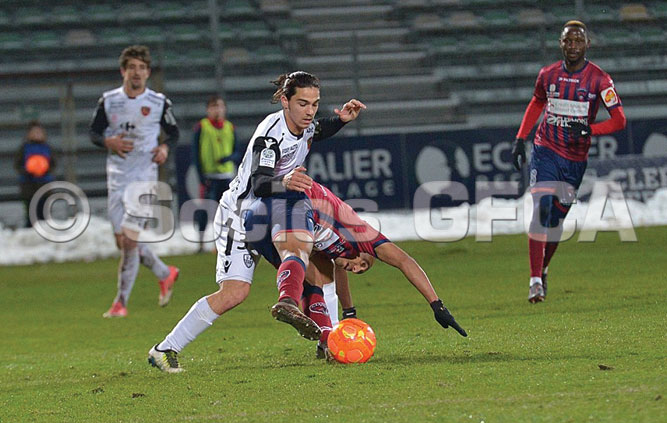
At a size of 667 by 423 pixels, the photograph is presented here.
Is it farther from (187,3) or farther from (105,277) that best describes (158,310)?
(187,3)

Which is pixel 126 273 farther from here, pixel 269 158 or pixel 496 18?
pixel 496 18

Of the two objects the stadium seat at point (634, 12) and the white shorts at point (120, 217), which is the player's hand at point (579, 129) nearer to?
the white shorts at point (120, 217)

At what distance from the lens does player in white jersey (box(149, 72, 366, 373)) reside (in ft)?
18.4

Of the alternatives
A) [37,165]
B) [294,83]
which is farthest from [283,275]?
[37,165]

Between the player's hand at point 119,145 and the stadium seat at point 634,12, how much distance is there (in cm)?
1074

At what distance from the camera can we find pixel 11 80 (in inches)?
681

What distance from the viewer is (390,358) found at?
577 centimetres

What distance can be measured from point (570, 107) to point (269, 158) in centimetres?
353

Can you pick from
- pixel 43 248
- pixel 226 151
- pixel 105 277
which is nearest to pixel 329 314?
pixel 105 277

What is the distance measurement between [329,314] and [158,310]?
378 centimetres

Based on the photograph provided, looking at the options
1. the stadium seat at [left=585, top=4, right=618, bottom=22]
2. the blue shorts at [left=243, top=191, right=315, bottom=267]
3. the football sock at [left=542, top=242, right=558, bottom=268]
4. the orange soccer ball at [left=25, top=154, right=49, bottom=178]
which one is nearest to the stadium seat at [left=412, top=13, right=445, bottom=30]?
the stadium seat at [left=585, top=4, right=618, bottom=22]

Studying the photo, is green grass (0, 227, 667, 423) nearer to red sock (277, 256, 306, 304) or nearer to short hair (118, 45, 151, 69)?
red sock (277, 256, 306, 304)

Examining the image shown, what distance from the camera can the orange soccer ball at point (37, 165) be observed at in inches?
640

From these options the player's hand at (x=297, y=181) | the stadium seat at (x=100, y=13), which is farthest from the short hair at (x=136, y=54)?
the stadium seat at (x=100, y=13)
